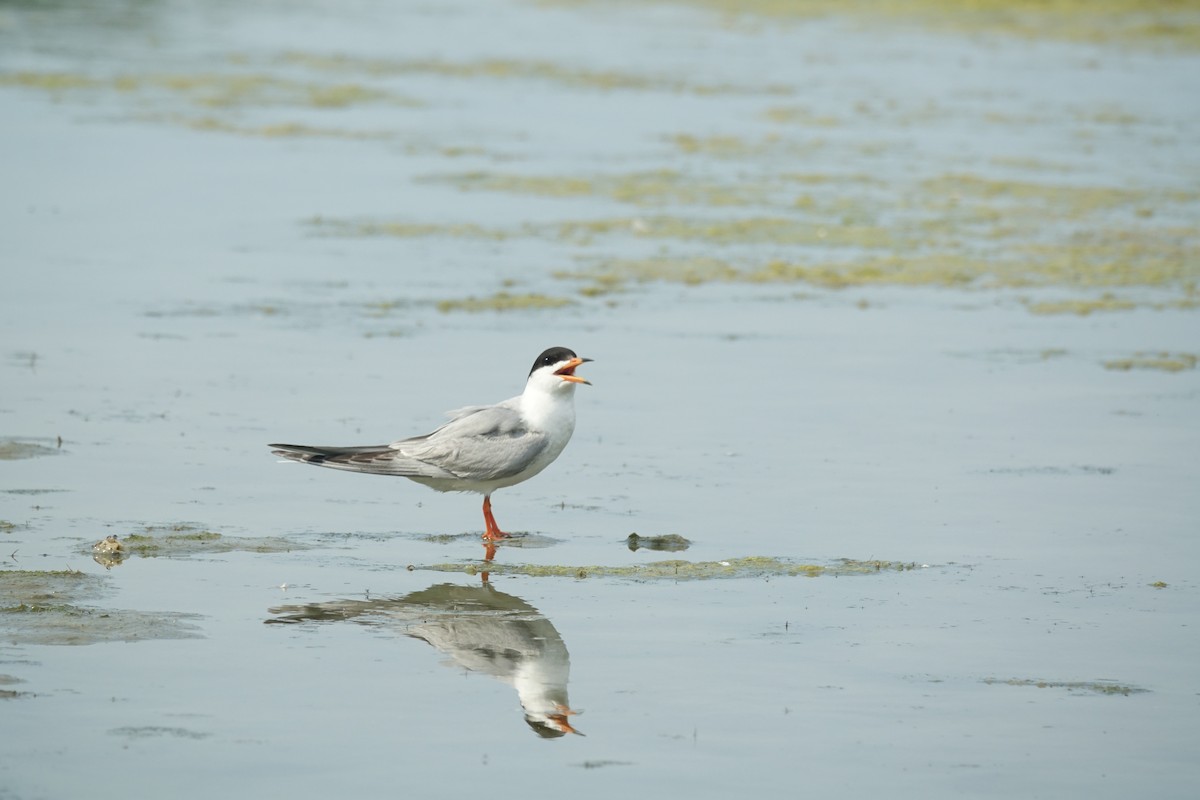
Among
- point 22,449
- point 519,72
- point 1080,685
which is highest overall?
point 519,72

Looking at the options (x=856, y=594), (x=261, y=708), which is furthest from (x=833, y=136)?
(x=261, y=708)

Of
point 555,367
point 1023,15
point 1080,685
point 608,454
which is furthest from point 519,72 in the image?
point 1080,685

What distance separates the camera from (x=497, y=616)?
738cm

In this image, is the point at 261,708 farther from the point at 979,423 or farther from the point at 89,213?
the point at 89,213

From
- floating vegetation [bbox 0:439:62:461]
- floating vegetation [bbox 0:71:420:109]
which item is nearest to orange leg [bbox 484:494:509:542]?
floating vegetation [bbox 0:439:62:461]

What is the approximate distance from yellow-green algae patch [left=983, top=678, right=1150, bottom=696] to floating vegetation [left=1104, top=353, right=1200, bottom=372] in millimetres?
5748

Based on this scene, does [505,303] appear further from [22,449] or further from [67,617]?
[67,617]

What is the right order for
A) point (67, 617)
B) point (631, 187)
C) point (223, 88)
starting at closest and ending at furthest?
point (67, 617) → point (631, 187) → point (223, 88)

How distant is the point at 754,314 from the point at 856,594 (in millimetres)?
5969

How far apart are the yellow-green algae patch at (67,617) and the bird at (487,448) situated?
1.39 m

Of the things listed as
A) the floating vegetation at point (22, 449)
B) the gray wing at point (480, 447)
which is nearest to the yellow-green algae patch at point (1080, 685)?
the gray wing at point (480, 447)

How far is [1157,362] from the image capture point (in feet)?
40.3

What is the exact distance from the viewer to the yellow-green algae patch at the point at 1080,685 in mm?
6660

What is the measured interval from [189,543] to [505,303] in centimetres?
562
